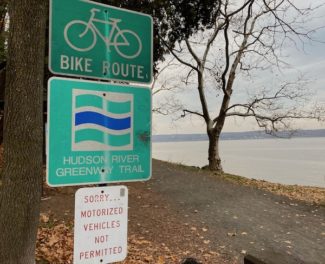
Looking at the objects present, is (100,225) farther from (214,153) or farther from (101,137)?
(214,153)

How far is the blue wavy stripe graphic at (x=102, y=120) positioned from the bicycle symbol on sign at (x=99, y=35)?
374 mm

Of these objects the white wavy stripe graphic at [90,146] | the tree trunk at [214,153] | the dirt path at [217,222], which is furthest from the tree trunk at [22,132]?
the tree trunk at [214,153]

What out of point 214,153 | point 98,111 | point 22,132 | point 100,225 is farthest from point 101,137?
point 214,153

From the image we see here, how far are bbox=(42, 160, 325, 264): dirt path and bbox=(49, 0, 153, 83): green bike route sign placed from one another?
338cm

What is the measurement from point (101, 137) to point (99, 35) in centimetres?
58

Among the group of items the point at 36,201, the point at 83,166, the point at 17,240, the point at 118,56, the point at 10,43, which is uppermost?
the point at 10,43

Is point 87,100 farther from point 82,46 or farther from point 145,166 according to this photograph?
point 145,166

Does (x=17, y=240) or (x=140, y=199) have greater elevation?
(x=17, y=240)

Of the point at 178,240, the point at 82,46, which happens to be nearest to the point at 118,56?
the point at 82,46

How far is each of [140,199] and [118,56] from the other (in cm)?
811

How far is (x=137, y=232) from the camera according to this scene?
746 centimetres

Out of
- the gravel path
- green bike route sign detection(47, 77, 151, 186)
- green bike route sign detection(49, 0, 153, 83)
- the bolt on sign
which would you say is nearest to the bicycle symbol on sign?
green bike route sign detection(49, 0, 153, 83)

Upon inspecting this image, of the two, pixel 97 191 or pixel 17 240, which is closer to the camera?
pixel 97 191

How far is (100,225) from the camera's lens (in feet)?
7.21
